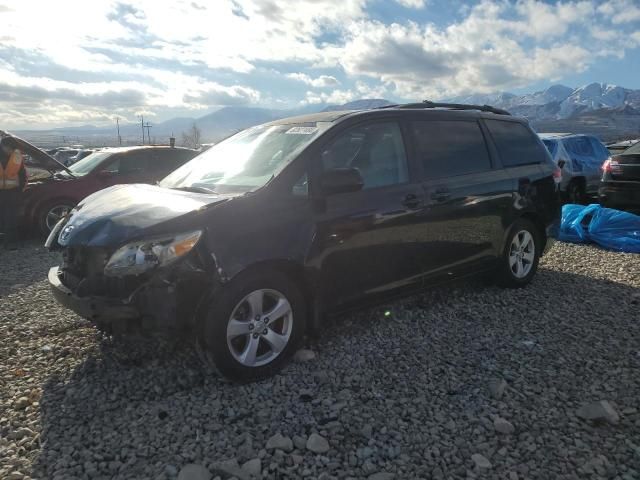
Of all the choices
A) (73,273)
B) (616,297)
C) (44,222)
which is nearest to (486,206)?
(616,297)

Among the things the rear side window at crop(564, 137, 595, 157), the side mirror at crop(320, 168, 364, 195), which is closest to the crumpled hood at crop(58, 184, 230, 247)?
the side mirror at crop(320, 168, 364, 195)

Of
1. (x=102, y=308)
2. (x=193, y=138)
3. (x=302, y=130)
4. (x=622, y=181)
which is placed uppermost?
(x=193, y=138)

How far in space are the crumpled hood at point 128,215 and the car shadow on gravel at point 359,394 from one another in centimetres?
87

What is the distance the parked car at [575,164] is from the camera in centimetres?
1041

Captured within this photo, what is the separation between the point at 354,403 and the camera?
2984 mm

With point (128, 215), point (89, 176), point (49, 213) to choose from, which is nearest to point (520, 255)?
point (128, 215)

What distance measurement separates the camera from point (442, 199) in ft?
13.6

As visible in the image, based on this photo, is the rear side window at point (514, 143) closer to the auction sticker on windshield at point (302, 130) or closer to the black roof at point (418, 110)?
the black roof at point (418, 110)

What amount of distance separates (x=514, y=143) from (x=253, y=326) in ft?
11.9

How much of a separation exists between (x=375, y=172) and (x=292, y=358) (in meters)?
1.57

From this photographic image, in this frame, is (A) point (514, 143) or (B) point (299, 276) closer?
(B) point (299, 276)

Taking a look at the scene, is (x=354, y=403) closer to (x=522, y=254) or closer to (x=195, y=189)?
(x=195, y=189)

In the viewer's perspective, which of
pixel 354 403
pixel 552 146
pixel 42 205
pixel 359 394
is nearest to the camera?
pixel 354 403

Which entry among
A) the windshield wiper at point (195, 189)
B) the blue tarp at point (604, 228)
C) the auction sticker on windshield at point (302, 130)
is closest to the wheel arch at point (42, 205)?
the windshield wiper at point (195, 189)
